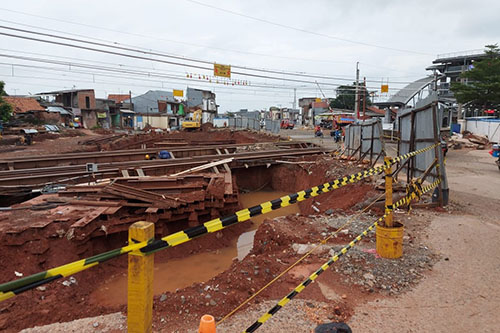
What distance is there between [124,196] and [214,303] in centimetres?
557

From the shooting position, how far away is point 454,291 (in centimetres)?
359

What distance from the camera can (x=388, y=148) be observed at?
14094mm

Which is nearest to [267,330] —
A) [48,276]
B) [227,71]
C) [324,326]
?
[324,326]

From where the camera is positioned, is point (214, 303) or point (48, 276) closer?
point (48, 276)

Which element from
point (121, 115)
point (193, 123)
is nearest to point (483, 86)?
point (193, 123)

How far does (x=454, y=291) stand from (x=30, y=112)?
46.6 m

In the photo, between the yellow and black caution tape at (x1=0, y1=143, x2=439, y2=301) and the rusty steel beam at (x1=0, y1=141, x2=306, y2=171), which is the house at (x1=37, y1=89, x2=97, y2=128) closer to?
the rusty steel beam at (x1=0, y1=141, x2=306, y2=171)

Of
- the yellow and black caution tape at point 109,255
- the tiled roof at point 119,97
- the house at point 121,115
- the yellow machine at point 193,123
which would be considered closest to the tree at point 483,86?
the yellow machine at point 193,123

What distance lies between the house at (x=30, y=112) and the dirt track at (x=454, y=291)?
147ft

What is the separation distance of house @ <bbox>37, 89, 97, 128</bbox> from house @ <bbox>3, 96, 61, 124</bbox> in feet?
21.6

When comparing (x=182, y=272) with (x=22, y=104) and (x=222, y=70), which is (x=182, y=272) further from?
(x=22, y=104)

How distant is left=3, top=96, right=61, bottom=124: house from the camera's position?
37062 mm

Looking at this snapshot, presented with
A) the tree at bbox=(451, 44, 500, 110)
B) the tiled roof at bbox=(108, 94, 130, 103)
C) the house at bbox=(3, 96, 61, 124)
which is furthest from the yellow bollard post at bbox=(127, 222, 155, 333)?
the tiled roof at bbox=(108, 94, 130, 103)

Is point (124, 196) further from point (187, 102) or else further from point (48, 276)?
point (187, 102)
